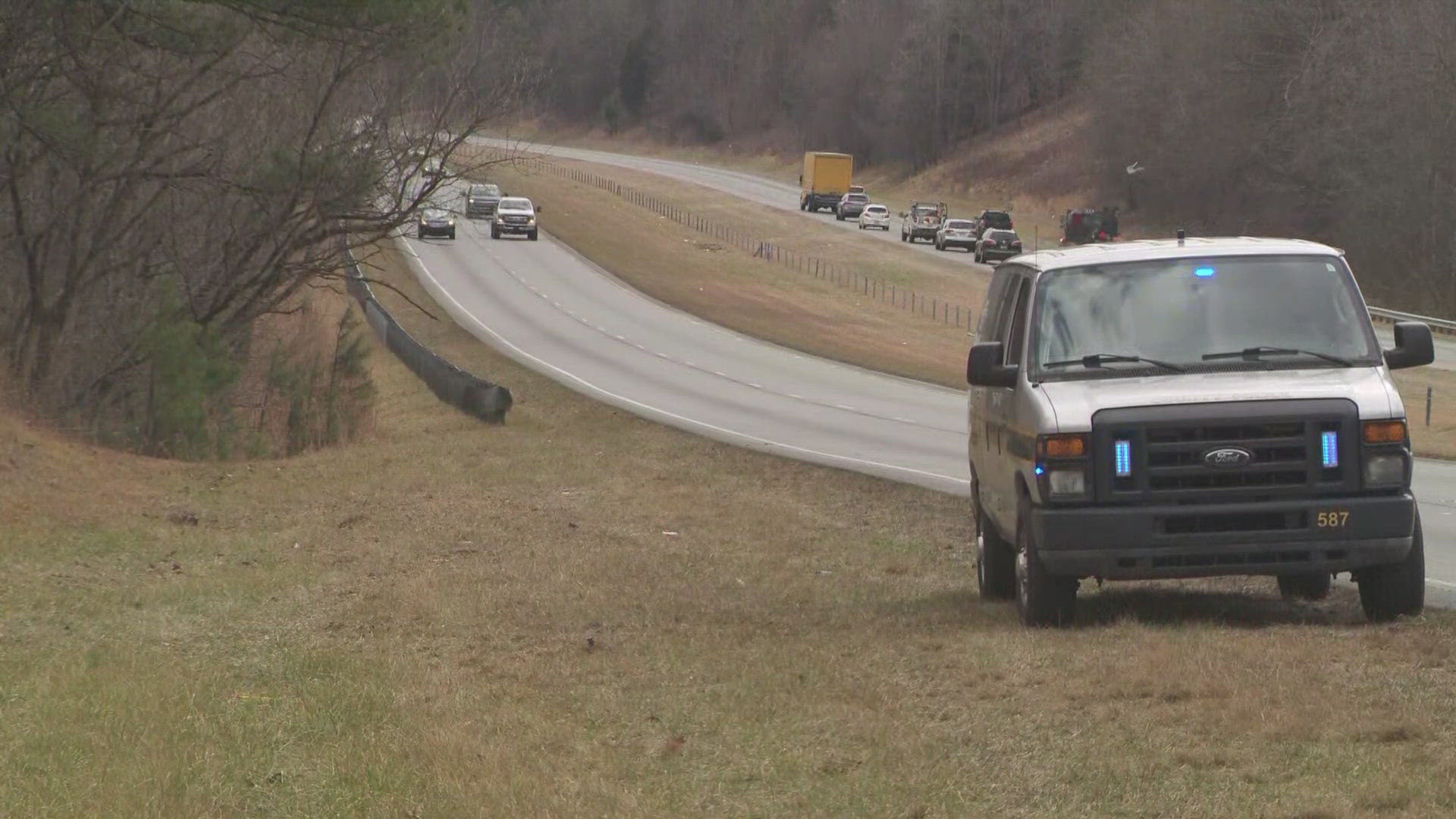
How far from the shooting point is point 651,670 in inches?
357

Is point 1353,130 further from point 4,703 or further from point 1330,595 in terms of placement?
point 4,703

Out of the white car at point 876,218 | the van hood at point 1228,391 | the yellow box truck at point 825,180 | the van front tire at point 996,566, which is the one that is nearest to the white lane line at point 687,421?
the van front tire at point 996,566

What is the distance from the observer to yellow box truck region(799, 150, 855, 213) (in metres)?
100

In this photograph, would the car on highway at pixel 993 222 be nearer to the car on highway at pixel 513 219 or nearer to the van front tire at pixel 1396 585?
the car on highway at pixel 513 219

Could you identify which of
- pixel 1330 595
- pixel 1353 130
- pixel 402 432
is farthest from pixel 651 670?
pixel 1353 130

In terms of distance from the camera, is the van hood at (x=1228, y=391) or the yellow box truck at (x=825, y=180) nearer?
the van hood at (x=1228, y=391)

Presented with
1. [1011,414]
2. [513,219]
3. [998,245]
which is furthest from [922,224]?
[1011,414]

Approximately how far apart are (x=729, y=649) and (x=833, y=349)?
115 feet

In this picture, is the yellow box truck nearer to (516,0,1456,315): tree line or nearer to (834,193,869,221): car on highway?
(834,193,869,221): car on highway

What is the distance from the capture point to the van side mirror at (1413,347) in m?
9.60

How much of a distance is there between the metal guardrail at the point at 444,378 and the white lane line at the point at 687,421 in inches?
100.0

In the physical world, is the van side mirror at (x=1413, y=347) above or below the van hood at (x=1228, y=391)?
above

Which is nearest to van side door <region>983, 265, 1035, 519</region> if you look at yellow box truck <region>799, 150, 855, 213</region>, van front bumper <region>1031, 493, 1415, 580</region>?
van front bumper <region>1031, 493, 1415, 580</region>

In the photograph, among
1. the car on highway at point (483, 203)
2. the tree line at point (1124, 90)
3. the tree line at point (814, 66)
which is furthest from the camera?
the tree line at point (814, 66)
